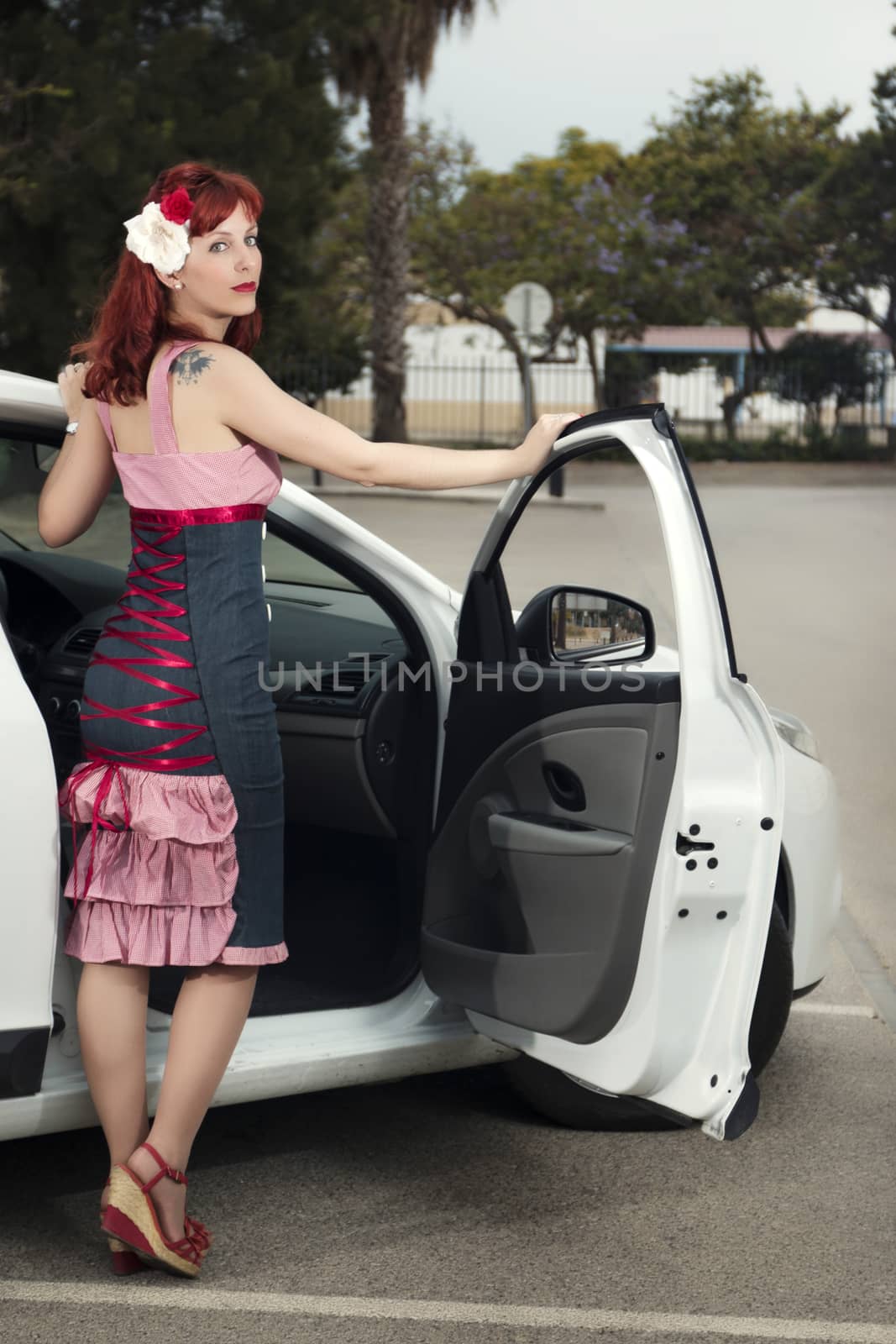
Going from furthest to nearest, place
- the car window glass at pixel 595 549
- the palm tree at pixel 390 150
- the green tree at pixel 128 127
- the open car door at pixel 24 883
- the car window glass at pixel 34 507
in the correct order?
the palm tree at pixel 390 150
the green tree at pixel 128 127
the car window glass at pixel 595 549
the car window glass at pixel 34 507
the open car door at pixel 24 883

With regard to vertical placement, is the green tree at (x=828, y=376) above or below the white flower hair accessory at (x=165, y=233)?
above

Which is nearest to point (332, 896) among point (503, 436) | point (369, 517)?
point (369, 517)

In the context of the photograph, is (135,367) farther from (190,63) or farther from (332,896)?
(190,63)

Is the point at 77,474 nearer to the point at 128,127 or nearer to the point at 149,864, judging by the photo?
the point at 149,864

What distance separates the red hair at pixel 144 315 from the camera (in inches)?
117

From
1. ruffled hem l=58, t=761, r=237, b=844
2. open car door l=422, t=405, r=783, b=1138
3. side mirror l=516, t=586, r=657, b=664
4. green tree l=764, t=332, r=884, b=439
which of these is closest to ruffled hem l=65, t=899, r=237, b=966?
ruffled hem l=58, t=761, r=237, b=844

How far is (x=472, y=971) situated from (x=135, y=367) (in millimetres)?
1255

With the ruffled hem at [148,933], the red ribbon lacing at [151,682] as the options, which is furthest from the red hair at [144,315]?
the ruffled hem at [148,933]

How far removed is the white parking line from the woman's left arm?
1.31 meters

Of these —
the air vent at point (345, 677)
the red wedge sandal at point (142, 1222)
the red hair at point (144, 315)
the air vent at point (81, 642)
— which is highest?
the red hair at point (144, 315)

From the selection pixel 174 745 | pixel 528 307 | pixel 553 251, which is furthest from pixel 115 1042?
pixel 553 251

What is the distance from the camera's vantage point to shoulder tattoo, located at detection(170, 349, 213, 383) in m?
2.96

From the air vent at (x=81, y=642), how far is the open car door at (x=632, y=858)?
107cm

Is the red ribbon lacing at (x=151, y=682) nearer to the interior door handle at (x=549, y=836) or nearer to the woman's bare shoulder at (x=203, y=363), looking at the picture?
the woman's bare shoulder at (x=203, y=363)
